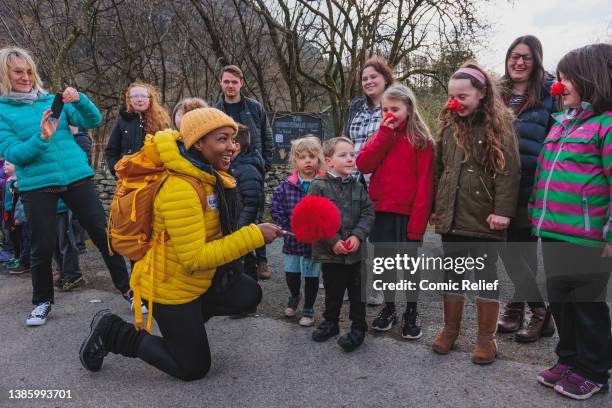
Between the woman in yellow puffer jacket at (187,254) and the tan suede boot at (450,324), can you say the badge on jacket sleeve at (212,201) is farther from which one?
the tan suede boot at (450,324)

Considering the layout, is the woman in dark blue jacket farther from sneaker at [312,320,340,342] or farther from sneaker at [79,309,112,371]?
sneaker at [79,309,112,371]

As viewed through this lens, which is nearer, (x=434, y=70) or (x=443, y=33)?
(x=443, y=33)

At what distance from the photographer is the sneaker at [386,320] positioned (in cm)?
336

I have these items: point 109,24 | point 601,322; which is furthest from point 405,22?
point 601,322

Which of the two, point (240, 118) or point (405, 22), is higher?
point (405, 22)

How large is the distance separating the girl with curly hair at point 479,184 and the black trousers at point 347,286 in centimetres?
56

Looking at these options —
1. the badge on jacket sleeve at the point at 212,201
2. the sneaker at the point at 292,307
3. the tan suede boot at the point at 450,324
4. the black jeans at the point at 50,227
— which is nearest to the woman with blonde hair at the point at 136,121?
the black jeans at the point at 50,227

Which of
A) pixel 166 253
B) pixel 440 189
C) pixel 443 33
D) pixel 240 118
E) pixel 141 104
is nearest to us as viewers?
pixel 166 253

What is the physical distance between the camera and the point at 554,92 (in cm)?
253

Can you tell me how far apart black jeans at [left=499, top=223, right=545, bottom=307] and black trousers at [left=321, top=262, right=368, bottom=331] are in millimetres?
1125

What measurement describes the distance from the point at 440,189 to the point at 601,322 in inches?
46.7

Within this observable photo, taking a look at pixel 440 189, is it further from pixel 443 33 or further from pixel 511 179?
pixel 443 33

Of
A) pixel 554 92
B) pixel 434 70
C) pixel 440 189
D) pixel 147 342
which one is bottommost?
pixel 147 342

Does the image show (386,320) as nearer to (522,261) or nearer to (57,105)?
(522,261)
